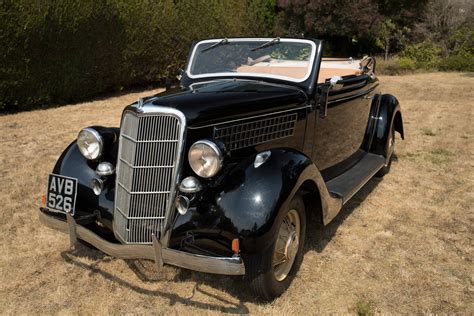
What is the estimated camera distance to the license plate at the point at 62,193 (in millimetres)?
2836

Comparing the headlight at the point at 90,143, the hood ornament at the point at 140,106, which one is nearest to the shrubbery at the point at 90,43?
the headlight at the point at 90,143

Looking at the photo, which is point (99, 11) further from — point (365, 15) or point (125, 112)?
point (365, 15)

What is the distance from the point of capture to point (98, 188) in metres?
2.91

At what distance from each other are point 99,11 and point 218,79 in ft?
27.1

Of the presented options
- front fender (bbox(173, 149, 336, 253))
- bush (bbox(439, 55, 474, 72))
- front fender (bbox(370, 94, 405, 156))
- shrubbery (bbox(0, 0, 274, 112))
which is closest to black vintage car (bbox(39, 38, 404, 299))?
front fender (bbox(173, 149, 336, 253))

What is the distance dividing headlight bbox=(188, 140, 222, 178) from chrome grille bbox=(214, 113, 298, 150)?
294mm

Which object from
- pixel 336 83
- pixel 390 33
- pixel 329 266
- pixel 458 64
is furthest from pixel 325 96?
pixel 390 33

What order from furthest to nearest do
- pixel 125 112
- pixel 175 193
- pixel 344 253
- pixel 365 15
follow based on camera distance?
1. pixel 365 15
2. pixel 344 253
3. pixel 125 112
4. pixel 175 193

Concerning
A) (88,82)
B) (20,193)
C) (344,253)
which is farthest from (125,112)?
(88,82)

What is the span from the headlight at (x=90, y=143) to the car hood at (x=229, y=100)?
51 centimetres

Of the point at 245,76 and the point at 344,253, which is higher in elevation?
the point at 245,76

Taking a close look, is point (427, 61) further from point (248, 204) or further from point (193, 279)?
point (248, 204)

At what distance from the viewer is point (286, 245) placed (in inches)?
110

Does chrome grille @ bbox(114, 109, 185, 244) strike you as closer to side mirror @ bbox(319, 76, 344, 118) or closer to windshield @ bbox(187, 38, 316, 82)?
windshield @ bbox(187, 38, 316, 82)
